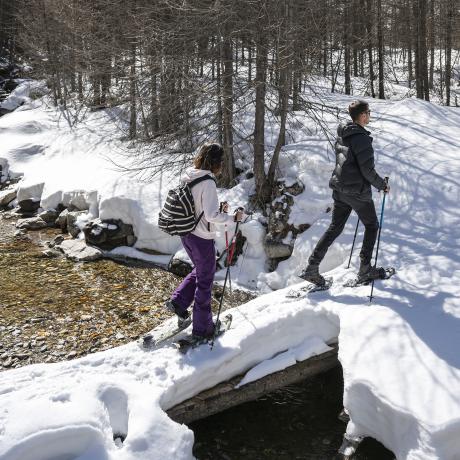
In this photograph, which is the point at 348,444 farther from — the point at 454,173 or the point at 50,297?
the point at 454,173

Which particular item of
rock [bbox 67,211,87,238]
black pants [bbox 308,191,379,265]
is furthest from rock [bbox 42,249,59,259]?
black pants [bbox 308,191,379,265]

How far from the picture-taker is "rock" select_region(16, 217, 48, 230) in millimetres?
12797

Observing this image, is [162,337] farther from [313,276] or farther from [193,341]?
[313,276]

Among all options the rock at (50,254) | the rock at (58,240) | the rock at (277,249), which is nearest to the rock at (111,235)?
the rock at (50,254)

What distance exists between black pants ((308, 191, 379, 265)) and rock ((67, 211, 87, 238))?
24.9ft

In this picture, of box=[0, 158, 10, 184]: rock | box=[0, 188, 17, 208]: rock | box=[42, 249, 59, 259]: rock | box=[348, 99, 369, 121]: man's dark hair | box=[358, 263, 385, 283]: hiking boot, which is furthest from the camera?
box=[0, 158, 10, 184]: rock

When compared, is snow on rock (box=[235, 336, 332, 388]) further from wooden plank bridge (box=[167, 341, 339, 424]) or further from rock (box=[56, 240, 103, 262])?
rock (box=[56, 240, 103, 262])

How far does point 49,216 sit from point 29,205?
5.51 ft

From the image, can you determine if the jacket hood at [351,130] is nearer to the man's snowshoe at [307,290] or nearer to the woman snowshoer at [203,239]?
the woman snowshoer at [203,239]

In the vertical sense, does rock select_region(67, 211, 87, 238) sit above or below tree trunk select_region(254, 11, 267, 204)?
below

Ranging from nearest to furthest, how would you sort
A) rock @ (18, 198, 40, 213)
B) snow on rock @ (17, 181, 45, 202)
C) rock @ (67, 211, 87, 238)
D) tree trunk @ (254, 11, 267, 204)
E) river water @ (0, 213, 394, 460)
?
river water @ (0, 213, 394, 460) < tree trunk @ (254, 11, 267, 204) < rock @ (67, 211, 87, 238) < rock @ (18, 198, 40, 213) < snow on rock @ (17, 181, 45, 202)

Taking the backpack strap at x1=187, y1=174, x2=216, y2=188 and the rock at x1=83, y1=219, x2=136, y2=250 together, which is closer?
the backpack strap at x1=187, y1=174, x2=216, y2=188

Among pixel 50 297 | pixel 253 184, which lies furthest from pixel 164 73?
pixel 50 297

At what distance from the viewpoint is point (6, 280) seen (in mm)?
9250
